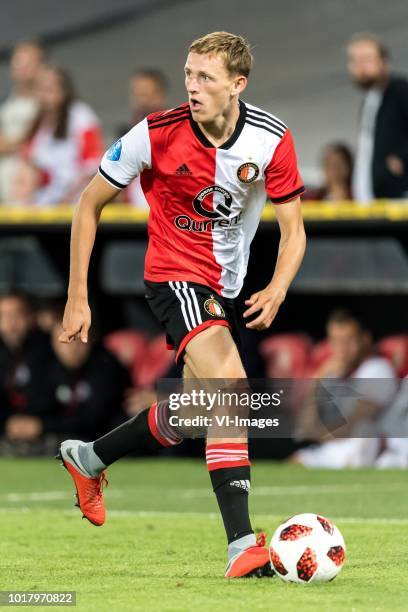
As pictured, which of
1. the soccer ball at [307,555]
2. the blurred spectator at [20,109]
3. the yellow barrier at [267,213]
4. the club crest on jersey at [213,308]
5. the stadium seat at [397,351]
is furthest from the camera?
the blurred spectator at [20,109]

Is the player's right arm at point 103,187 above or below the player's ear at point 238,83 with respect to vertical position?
below

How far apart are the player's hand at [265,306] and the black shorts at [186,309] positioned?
27 centimetres

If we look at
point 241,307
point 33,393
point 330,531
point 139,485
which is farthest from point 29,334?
point 330,531

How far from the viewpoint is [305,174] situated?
15922 mm

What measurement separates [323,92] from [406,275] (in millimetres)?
3010

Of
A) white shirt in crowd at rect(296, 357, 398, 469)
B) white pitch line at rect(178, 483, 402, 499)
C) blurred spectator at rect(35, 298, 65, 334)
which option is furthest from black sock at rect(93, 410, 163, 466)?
blurred spectator at rect(35, 298, 65, 334)

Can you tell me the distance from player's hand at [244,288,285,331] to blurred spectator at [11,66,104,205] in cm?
756

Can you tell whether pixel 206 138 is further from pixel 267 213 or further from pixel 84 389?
pixel 84 389

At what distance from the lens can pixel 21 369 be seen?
13.9 m

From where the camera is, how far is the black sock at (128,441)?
6180 millimetres

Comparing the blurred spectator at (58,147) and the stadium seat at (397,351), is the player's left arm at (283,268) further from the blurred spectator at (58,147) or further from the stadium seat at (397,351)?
the blurred spectator at (58,147)

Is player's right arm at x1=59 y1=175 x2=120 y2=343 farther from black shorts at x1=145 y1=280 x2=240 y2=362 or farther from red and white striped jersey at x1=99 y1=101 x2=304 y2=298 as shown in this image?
black shorts at x1=145 y1=280 x2=240 y2=362

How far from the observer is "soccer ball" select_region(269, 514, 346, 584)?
5445 millimetres

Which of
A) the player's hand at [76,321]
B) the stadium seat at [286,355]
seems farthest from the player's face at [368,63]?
the player's hand at [76,321]
